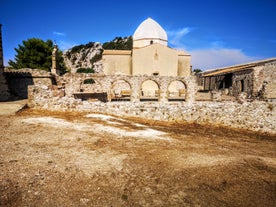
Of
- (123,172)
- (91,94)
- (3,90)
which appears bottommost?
(123,172)

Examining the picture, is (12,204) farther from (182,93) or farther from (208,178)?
(182,93)

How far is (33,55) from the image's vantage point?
28.5 meters

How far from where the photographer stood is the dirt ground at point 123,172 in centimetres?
291

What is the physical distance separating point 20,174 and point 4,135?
2823mm

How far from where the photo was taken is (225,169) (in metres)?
4.03

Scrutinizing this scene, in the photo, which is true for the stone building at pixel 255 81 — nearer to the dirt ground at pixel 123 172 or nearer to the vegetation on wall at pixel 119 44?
the dirt ground at pixel 123 172

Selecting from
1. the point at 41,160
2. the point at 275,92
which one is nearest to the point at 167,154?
the point at 41,160

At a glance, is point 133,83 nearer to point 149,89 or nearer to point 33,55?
point 149,89

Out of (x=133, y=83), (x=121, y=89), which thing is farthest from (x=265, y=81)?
(x=121, y=89)

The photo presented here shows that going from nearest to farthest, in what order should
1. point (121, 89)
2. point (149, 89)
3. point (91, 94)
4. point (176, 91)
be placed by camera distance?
point (91, 94), point (121, 89), point (149, 89), point (176, 91)

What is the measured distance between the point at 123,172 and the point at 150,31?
28.9m

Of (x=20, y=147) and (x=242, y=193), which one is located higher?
(x=20, y=147)

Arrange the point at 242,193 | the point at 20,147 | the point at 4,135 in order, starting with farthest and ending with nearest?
the point at 4,135, the point at 20,147, the point at 242,193

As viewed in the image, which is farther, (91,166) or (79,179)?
(91,166)
